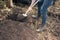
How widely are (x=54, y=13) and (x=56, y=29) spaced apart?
1.04 m

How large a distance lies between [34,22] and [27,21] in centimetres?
23

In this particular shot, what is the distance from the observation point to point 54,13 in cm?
620

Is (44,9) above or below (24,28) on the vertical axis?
above

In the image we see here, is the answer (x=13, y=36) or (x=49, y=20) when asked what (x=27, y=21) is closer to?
(x=49, y=20)

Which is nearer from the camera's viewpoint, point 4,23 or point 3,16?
point 4,23

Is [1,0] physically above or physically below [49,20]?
above

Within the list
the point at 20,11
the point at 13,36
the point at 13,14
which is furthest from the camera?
the point at 20,11

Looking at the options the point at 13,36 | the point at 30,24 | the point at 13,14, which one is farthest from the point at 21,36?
the point at 13,14

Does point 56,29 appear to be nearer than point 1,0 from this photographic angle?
Yes

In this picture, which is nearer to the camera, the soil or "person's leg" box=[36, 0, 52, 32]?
the soil

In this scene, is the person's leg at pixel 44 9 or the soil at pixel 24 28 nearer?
the soil at pixel 24 28

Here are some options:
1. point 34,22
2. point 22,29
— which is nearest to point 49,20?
point 34,22

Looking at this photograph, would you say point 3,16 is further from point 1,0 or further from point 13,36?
point 13,36

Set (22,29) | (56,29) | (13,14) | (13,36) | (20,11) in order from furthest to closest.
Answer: (20,11) < (13,14) < (56,29) < (22,29) < (13,36)
